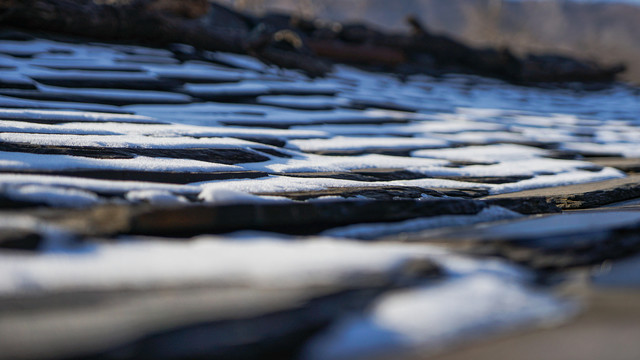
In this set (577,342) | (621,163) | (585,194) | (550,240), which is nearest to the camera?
(577,342)

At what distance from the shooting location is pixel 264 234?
0.81 metres

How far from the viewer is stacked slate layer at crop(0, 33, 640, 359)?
531 mm

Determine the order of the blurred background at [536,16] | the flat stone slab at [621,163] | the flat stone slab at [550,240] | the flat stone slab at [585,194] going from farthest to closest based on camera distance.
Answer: the blurred background at [536,16] → the flat stone slab at [621,163] → the flat stone slab at [585,194] → the flat stone slab at [550,240]

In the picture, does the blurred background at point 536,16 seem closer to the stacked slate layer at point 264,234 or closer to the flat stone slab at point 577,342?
the stacked slate layer at point 264,234

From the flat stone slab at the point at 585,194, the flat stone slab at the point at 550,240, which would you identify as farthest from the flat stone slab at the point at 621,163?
the flat stone slab at the point at 550,240

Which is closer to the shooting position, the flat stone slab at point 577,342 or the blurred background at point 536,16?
the flat stone slab at point 577,342

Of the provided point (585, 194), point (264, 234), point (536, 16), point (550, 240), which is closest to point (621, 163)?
point (585, 194)

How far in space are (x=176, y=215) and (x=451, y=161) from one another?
1229 millimetres

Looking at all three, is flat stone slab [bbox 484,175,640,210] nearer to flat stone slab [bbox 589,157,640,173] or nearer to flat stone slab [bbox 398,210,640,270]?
flat stone slab [bbox 398,210,640,270]

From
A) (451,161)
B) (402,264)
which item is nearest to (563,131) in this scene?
(451,161)

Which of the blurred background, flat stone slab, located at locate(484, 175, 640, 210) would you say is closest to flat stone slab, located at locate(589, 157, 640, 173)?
flat stone slab, located at locate(484, 175, 640, 210)

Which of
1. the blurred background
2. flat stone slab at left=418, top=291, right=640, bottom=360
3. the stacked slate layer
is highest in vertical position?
the blurred background

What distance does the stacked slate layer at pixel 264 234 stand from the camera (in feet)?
1.74

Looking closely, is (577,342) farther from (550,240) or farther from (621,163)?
(621,163)
